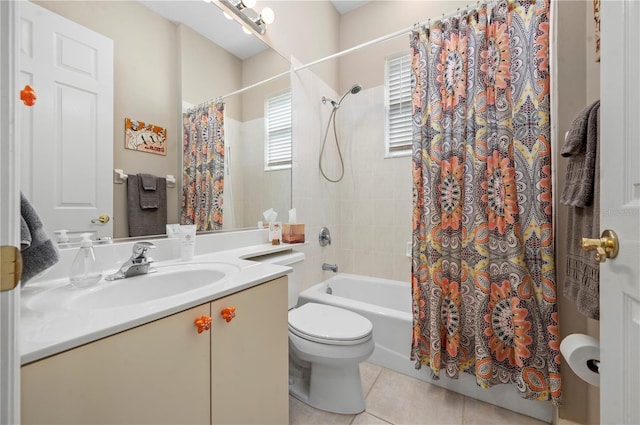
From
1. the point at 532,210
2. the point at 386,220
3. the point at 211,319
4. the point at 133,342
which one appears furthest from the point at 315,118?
the point at 133,342

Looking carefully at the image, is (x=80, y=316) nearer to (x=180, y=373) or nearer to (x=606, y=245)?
(x=180, y=373)

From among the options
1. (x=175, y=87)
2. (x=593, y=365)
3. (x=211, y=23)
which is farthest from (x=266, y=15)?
(x=593, y=365)

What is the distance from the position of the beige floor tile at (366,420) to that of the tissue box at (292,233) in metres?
0.97

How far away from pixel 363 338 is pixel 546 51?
1560 millimetres

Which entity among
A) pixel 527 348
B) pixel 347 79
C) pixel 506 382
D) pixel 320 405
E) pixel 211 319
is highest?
pixel 347 79

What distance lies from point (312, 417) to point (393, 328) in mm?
652

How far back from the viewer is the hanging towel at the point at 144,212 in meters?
1.08

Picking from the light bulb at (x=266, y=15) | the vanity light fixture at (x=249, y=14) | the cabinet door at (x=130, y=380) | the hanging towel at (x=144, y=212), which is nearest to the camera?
the cabinet door at (x=130, y=380)

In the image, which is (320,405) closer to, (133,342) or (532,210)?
(133,342)

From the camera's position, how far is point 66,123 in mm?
904

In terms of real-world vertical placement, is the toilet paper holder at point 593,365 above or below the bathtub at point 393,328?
above

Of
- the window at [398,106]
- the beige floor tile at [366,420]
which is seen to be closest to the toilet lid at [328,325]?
the beige floor tile at [366,420]

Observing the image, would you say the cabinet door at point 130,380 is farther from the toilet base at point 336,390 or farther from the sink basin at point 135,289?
the toilet base at point 336,390

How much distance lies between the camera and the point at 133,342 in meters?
0.59
